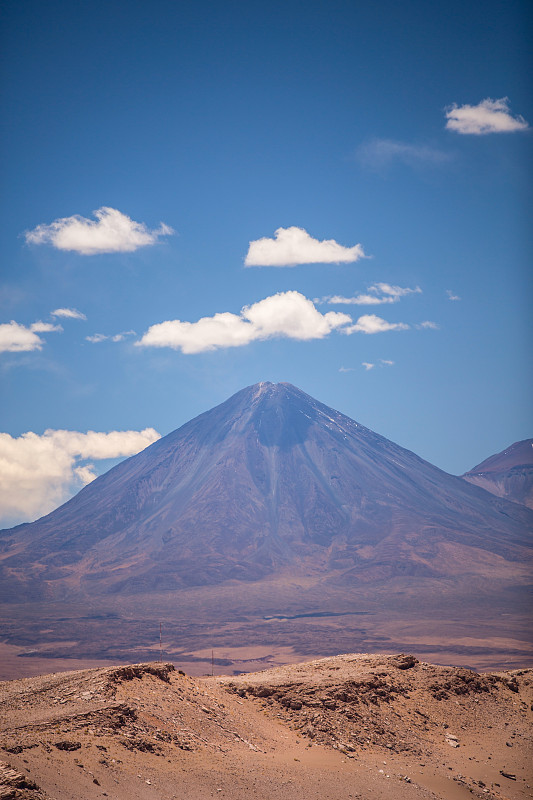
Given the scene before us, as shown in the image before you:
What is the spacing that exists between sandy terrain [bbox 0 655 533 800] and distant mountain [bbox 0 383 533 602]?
11311cm

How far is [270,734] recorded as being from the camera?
898 inches

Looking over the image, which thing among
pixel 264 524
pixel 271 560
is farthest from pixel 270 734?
pixel 264 524

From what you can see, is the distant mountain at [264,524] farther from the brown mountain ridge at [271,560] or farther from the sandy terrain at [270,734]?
the sandy terrain at [270,734]

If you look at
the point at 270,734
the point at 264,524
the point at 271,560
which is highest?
the point at 264,524

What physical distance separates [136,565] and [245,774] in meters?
133

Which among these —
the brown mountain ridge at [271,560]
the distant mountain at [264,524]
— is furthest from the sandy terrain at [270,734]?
the distant mountain at [264,524]

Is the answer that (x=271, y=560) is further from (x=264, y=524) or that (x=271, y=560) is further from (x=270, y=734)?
(x=270, y=734)

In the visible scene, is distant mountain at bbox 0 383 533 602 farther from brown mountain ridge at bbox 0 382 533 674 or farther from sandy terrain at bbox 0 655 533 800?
sandy terrain at bbox 0 655 533 800

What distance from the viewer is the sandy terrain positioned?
59.0 ft

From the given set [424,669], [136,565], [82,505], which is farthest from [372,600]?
[424,669]

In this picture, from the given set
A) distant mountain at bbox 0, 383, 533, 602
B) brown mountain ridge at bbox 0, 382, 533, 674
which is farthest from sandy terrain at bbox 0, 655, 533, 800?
distant mountain at bbox 0, 383, 533, 602

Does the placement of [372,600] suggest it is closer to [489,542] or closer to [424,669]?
[489,542]

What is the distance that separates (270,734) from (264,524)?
141 metres

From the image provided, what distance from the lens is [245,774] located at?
1947cm
